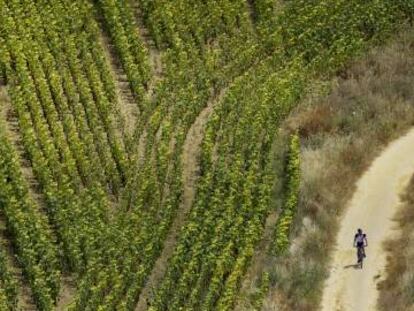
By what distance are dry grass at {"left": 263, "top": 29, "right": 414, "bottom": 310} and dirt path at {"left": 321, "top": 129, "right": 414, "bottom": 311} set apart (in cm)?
37

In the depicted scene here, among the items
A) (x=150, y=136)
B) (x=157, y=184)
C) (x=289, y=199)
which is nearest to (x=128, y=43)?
(x=150, y=136)

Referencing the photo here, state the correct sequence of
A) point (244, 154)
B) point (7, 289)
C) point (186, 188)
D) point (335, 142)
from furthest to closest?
point (335, 142) < point (244, 154) < point (186, 188) < point (7, 289)

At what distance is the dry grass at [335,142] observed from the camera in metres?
32.5

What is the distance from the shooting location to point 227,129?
3959 centimetres

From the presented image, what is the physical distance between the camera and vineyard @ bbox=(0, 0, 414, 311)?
3228cm

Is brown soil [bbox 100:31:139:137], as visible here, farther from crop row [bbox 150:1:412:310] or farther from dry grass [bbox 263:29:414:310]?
dry grass [bbox 263:29:414:310]

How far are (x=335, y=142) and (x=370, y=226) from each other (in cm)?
529

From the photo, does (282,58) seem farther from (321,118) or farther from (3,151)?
(3,151)

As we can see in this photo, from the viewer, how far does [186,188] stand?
37406 millimetres

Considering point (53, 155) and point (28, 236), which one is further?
point (53, 155)


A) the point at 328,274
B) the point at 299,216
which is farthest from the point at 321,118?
the point at 328,274

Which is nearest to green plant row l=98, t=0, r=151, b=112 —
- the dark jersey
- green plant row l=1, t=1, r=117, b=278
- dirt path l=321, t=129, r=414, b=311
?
green plant row l=1, t=1, r=117, b=278

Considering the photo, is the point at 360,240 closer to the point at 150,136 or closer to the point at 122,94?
the point at 150,136

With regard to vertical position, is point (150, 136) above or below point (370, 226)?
above
